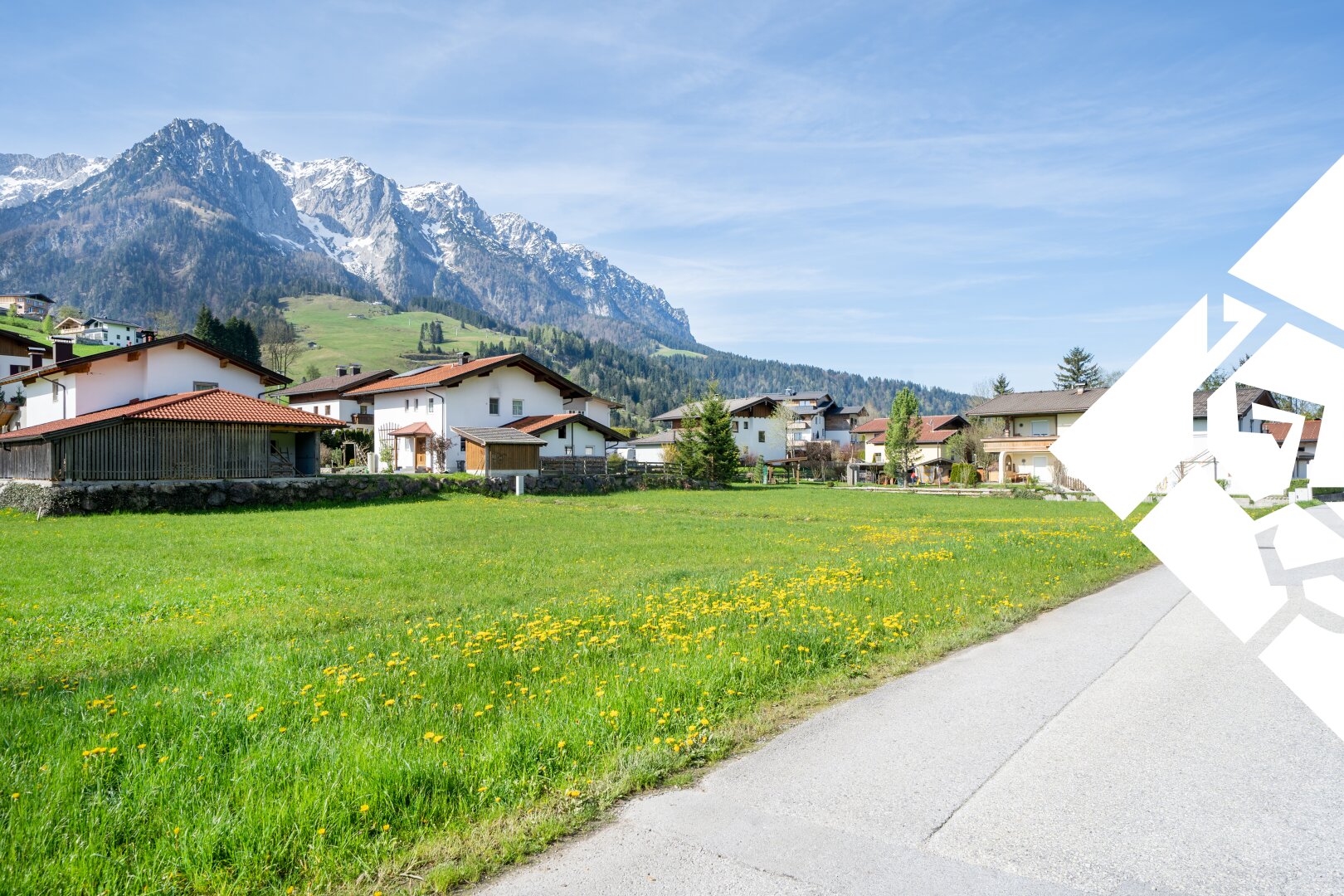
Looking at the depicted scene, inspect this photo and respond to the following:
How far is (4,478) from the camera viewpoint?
31.2 metres

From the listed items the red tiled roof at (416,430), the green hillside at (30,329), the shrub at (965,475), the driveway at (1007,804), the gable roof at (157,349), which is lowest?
the driveway at (1007,804)

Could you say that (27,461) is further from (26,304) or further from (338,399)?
(26,304)

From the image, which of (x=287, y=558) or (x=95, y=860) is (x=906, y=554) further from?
(x=95, y=860)

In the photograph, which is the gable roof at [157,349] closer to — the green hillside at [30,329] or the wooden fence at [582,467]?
the wooden fence at [582,467]

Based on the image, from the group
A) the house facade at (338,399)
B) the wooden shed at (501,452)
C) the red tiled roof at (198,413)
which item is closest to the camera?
the red tiled roof at (198,413)

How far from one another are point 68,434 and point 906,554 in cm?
3013

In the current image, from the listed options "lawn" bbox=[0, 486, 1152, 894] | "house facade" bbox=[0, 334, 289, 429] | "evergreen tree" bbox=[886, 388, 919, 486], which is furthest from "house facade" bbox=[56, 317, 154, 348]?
"lawn" bbox=[0, 486, 1152, 894]

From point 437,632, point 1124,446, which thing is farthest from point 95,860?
point 1124,446

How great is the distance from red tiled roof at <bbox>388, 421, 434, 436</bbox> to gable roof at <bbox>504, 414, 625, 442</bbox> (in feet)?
17.4

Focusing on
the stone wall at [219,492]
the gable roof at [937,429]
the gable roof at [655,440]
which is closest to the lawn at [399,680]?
the stone wall at [219,492]

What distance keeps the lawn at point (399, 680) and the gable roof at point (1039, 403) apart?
50.6 m

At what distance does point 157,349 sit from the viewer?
40469 mm

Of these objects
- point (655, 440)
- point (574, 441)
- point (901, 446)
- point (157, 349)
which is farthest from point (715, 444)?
point (157, 349)

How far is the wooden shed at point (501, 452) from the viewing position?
1763 inches
